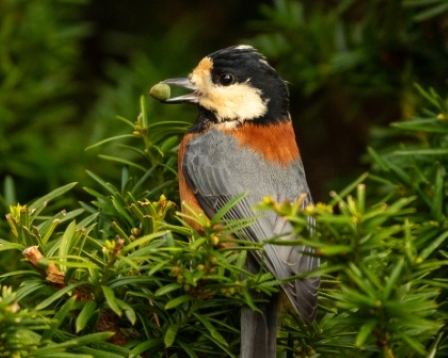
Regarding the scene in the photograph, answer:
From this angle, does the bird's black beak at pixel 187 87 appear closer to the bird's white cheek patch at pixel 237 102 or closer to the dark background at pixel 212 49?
the bird's white cheek patch at pixel 237 102

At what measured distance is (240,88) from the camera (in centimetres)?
372

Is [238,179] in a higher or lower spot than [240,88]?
lower

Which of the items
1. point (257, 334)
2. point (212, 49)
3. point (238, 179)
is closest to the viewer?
point (257, 334)

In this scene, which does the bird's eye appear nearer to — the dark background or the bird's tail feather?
the dark background

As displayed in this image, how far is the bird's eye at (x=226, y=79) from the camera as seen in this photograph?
3715 millimetres

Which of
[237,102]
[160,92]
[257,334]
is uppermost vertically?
[160,92]

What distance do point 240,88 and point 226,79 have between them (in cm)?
7

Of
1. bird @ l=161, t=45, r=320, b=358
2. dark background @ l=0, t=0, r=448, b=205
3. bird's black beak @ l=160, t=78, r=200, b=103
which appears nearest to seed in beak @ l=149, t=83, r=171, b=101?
bird @ l=161, t=45, r=320, b=358

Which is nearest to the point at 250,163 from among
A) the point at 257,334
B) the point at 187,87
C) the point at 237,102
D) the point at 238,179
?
the point at 238,179

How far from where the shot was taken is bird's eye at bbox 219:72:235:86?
371 centimetres

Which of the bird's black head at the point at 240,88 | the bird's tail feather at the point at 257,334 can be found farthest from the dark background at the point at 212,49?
the bird's tail feather at the point at 257,334

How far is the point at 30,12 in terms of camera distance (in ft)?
14.6

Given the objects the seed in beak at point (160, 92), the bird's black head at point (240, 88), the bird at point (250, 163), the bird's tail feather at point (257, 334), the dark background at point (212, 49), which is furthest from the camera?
the dark background at point (212, 49)

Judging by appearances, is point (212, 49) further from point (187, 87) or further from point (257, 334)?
point (257, 334)
